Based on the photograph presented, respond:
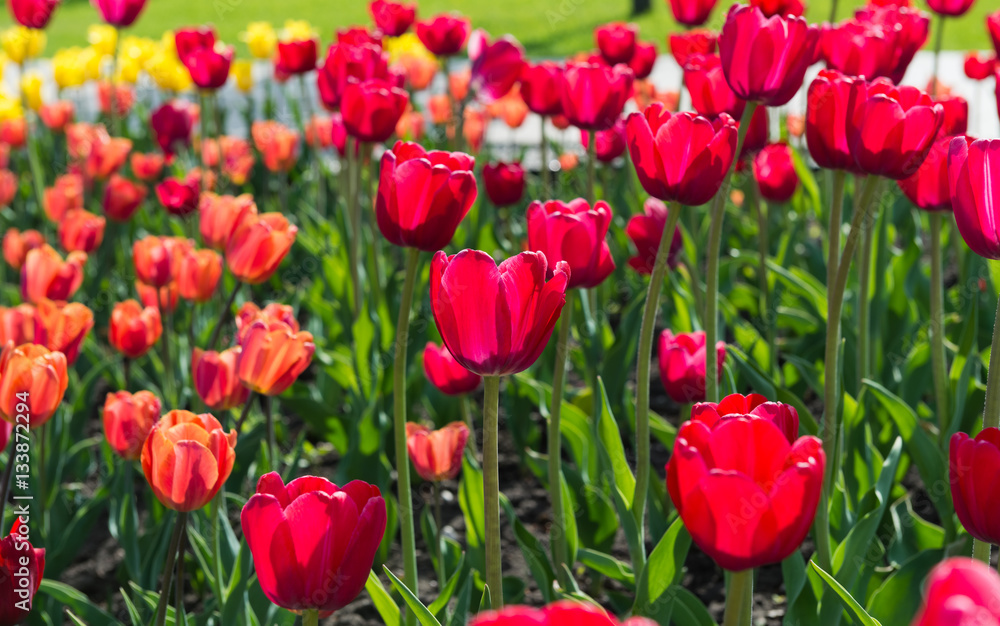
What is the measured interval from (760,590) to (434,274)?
1.25 metres

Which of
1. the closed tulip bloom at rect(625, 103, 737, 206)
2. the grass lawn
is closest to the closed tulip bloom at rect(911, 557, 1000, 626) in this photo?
the closed tulip bloom at rect(625, 103, 737, 206)

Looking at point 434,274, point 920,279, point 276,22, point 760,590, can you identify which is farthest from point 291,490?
point 276,22

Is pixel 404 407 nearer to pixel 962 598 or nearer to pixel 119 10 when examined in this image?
pixel 962 598

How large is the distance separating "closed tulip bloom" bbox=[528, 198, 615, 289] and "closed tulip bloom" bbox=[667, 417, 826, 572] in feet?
2.02

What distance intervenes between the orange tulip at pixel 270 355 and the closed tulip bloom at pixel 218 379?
0.30 ft

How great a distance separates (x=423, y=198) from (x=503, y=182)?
1358mm

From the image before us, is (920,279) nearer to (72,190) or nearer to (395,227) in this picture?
(395,227)

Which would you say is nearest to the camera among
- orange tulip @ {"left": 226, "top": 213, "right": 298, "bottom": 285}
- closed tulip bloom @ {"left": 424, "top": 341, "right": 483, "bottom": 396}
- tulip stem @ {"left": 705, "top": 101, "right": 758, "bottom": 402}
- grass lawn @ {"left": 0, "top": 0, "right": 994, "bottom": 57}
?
tulip stem @ {"left": 705, "top": 101, "right": 758, "bottom": 402}

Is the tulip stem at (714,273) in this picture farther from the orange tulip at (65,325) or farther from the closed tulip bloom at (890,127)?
the orange tulip at (65,325)

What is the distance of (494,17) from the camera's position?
46.9ft

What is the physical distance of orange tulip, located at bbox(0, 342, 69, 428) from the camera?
139cm

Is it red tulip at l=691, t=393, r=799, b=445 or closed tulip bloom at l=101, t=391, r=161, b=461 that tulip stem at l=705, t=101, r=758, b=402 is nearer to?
red tulip at l=691, t=393, r=799, b=445

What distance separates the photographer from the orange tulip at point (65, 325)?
1.75m

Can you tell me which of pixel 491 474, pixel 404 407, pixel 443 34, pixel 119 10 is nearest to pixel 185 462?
pixel 404 407
